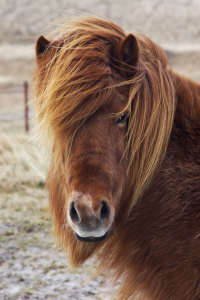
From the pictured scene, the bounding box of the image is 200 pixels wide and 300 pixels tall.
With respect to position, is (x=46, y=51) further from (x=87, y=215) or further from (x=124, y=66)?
(x=87, y=215)

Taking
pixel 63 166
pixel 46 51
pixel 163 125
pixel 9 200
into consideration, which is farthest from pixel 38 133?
pixel 9 200

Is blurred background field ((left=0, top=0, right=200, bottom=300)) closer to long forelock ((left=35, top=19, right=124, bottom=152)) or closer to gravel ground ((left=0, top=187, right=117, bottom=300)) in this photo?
gravel ground ((left=0, top=187, right=117, bottom=300))

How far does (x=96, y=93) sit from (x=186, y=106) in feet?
1.98

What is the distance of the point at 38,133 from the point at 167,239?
961 mm

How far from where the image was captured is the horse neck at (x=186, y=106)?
5.65 ft

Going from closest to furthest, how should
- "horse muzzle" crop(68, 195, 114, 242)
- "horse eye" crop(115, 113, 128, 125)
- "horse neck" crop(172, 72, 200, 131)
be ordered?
"horse muzzle" crop(68, 195, 114, 242), "horse eye" crop(115, 113, 128, 125), "horse neck" crop(172, 72, 200, 131)

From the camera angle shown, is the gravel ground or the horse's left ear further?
the gravel ground

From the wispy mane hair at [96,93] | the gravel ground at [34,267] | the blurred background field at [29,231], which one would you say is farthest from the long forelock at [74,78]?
the gravel ground at [34,267]

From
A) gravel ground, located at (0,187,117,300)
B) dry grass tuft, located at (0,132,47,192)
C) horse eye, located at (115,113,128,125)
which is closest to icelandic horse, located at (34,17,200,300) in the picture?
horse eye, located at (115,113,128,125)

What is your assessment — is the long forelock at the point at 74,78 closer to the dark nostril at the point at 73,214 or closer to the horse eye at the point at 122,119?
the horse eye at the point at 122,119

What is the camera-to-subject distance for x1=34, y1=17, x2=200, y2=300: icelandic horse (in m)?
1.46

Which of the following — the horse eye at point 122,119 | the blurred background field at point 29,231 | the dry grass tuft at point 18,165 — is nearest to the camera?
the horse eye at point 122,119

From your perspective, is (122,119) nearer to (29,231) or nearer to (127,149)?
(127,149)

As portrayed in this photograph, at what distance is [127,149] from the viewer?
5.35 ft
